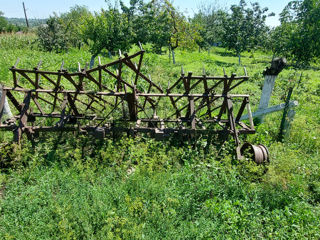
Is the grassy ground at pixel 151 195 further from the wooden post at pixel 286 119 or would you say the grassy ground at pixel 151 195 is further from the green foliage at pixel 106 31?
the green foliage at pixel 106 31

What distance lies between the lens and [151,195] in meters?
3.60

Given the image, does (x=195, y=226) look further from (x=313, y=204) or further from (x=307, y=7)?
(x=307, y=7)

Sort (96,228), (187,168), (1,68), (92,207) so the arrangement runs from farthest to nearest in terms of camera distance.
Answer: (1,68), (187,168), (92,207), (96,228)

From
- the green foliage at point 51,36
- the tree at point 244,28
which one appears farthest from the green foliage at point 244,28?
the green foliage at point 51,36

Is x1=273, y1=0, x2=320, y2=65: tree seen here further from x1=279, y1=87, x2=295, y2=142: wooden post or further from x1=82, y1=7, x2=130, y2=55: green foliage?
x1=82, y1=7, x2=130, y2=55: green foliage

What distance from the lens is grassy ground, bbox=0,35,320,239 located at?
294 cm

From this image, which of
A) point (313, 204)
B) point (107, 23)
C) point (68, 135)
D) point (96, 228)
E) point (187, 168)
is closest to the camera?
point (96, 228)

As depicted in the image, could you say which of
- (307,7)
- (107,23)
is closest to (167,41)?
(107,23)

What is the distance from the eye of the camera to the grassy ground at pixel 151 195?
2943mm

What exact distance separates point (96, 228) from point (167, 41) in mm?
16282

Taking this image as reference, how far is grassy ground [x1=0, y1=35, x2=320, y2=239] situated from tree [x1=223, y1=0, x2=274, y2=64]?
17.8m

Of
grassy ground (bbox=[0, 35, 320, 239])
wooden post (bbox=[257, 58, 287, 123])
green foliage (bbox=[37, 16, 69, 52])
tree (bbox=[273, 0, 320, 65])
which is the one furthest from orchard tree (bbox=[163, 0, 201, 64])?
grassy ground (bbox=[0, 35, 320, 239])

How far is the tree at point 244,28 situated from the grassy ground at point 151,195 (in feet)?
58.4

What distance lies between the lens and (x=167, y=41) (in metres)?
17.1
